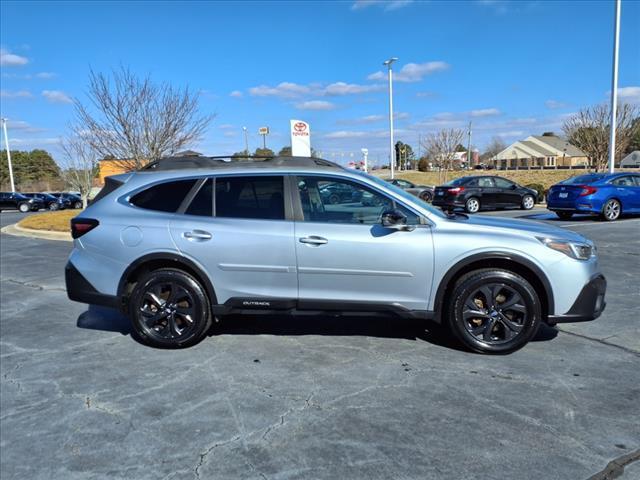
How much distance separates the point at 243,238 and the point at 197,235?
1.47ft

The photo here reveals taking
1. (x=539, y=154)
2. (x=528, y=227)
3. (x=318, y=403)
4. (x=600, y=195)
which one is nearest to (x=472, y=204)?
(x=600, y=195)

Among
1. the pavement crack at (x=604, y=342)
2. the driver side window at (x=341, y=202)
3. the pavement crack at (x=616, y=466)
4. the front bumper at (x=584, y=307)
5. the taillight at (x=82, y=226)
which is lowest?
the pavement crack at (x=616, y=466)

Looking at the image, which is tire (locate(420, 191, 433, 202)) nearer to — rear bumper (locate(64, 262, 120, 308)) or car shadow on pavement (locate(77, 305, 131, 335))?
car shadow on pavement (locate(77, 305, 131, 335))

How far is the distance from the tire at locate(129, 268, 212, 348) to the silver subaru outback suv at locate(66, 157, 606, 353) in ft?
0.04

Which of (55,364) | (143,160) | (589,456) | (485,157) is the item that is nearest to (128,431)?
(55,364)

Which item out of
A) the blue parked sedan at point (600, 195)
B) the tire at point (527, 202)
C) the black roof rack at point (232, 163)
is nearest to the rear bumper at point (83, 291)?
the black roof rack at point (232, 163)

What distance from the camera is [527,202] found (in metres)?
20.1

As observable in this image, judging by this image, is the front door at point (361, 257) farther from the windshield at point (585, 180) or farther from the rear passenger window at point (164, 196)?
the windshield at point (585, 180)

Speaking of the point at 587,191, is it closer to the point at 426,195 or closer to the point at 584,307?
the point at 584,307

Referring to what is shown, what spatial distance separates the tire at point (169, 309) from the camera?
180 inches

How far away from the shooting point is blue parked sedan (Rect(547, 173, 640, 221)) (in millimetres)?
14031

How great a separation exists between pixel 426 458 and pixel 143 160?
51.1 ft

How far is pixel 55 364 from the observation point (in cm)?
443

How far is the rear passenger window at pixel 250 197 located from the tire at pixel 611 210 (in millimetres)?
12834
